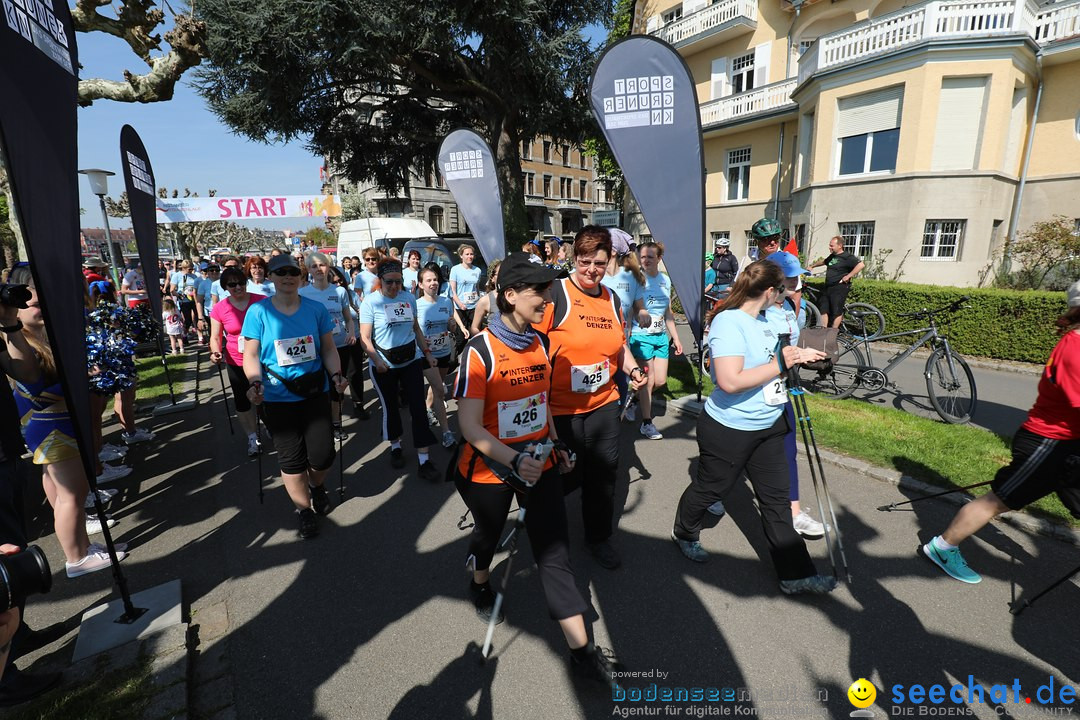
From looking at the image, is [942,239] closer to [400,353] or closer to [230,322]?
[400,353]

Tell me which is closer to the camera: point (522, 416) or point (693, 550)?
point (522, 416)

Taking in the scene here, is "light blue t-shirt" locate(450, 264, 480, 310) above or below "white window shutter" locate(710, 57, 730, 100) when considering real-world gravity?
below

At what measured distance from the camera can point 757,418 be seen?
2883 mm

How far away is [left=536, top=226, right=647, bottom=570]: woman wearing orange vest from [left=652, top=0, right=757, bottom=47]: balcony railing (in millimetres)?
→ 21314

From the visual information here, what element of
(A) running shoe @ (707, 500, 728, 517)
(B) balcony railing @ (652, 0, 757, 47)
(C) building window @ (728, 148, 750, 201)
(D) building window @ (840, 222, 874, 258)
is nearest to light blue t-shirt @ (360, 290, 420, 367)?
(A) running shoe @ (707, 500, 728, 517)

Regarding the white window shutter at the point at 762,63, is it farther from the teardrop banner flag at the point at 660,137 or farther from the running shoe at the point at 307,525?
the running shoe at the point at 307,525

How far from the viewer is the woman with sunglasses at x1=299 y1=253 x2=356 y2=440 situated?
557 cm

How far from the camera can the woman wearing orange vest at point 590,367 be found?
303 cm

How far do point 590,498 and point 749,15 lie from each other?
23.7m

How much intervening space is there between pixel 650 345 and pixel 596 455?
93.1 inches

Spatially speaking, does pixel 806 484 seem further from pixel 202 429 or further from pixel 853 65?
pixel 853 65

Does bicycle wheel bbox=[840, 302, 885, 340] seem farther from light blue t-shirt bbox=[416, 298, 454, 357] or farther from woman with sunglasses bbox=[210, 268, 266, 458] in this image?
woman with sunglasses bbox=[210, 268, 266, 458]

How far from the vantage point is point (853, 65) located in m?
14.9

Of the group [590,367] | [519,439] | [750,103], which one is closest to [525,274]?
[519,439]
